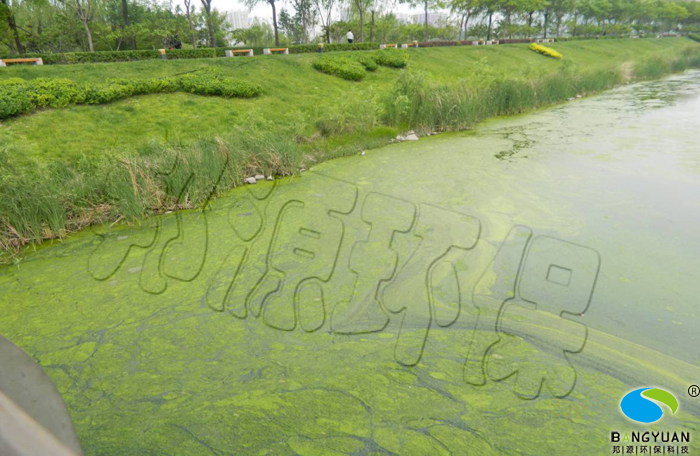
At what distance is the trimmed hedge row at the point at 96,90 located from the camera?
23.4ft

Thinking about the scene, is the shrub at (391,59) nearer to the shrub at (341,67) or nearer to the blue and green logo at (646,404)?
the shrub at (341,67)

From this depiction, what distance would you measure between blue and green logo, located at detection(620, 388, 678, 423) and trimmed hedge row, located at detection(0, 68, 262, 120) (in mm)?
8682

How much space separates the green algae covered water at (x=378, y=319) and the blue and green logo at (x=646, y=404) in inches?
1.5

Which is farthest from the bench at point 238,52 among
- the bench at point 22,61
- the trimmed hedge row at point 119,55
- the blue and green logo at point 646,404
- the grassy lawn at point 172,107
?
the blue and green logo at point 646,404

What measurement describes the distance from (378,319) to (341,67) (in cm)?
1139

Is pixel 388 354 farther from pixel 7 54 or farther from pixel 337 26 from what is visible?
pixel 337 26

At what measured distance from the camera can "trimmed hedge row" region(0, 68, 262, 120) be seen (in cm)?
712

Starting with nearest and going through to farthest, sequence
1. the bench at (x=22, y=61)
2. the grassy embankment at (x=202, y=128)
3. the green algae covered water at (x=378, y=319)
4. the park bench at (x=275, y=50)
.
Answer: the green algae covered water at (x=378, y=319)
the grassy embankment at (x=202, y=128)
the bench at (x=22, y=61)
the park bench at (x=275, y=50)

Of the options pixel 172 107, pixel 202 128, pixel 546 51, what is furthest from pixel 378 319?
pixel 546 51

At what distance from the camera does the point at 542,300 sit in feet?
8.64

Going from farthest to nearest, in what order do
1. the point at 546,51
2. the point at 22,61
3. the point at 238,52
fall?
1. the point at 546,51
2. the point at 238,52
3. the point at 22,61

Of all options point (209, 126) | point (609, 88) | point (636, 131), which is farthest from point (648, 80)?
point (209, 126)

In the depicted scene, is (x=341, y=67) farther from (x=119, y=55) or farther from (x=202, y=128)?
(x=119, y=55)

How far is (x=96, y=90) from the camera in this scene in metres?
7.99
